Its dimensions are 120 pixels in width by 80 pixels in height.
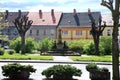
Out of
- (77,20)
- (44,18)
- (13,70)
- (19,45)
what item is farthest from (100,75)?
(44,18)

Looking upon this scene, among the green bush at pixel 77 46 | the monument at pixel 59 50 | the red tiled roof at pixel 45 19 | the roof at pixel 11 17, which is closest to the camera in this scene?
the monument at pixel 59 50

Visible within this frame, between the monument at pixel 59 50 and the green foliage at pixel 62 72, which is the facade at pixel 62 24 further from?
the green foliage at pixel 62 72

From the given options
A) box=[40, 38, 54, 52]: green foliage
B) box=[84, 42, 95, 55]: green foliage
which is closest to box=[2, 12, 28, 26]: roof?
box=[40, 38, 54, 52]: green foliage

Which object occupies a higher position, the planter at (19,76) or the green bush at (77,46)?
the planter at (19,76)

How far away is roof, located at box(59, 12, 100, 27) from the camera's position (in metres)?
89.6

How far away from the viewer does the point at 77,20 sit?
90438mm

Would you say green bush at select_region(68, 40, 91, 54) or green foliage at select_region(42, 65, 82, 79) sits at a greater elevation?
green foliage at select_region(42, 65, 82, 79)

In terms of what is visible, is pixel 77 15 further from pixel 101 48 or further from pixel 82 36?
pixel 101 48

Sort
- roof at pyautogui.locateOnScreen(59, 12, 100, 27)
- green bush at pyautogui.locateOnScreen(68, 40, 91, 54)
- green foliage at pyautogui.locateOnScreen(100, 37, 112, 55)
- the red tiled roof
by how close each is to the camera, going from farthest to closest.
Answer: the red tiled roof, roof at pyautogui.locateOnScreen(59, 12, 100, 27), green bush at pyautogui.locateOnScreen(68, 40, 91, 54), green foliage at pyautogui.locateOnScreen(100, 37, 112, 55)

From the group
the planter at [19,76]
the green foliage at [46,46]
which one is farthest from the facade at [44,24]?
the planter at [19,76]

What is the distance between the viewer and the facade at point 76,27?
292 feet

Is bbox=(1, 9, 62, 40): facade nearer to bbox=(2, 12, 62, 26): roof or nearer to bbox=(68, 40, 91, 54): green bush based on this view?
bbox=(2, 12, 62, 26): roof

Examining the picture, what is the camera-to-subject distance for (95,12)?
91562 millimetres

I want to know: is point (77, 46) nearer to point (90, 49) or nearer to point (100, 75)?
point (90, 49)
